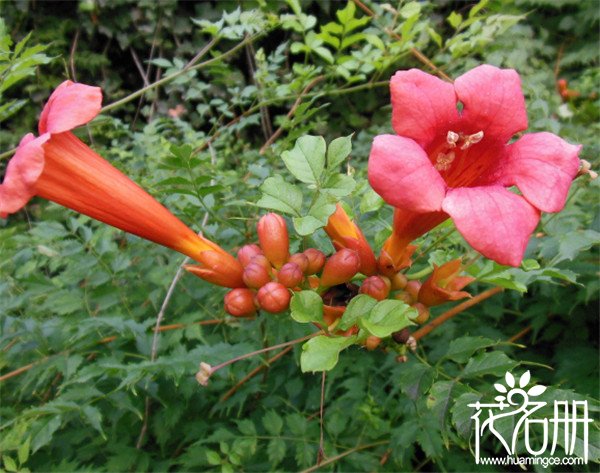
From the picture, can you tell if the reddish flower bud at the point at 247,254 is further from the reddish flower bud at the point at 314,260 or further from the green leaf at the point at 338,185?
the green leaf at the point at 338,185

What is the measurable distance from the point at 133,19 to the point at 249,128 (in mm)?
1567

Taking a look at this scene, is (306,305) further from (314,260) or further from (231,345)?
(231,345)

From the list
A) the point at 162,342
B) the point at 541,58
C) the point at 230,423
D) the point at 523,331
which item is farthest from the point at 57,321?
the point at 541,58

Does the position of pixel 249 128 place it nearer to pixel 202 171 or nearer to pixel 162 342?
pixel 202 171

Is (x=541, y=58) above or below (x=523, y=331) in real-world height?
below

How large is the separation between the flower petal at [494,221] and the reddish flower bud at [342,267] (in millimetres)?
290

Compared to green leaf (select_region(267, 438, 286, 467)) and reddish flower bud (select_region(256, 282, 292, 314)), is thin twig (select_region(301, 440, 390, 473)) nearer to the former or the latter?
green leaf (select_region(267, 438, 286, 467))

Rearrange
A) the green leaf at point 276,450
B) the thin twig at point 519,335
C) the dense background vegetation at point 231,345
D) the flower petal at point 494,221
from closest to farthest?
the flower petal at point 494,221 → the dense background vegetation at point 231,345 → the green leaf at point 276,450 → the thin twig at point 519,335

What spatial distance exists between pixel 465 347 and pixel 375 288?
271 mm

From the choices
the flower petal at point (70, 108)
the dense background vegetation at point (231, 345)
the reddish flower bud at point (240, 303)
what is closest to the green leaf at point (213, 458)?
the dense background vegetation at point (231, 345)

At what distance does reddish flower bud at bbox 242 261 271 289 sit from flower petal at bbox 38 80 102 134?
1.56 ft

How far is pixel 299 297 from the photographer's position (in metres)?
1.03

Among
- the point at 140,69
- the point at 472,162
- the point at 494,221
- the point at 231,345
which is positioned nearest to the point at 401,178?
the point at 494,221

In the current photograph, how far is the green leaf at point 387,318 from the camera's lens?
95cm
